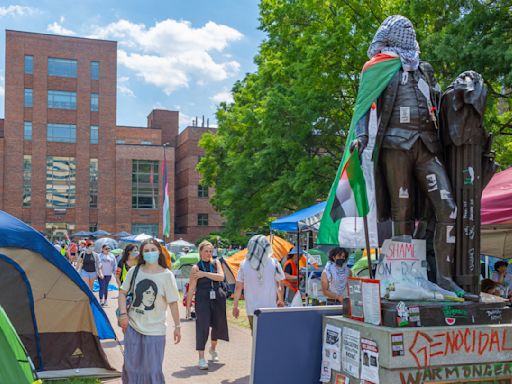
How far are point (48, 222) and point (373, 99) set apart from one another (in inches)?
2463

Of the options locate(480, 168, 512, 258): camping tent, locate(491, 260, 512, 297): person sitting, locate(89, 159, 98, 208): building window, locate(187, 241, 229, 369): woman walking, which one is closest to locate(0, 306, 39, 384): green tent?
locate(187, 241, 229, 369): woman walking

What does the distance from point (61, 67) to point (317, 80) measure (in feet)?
170

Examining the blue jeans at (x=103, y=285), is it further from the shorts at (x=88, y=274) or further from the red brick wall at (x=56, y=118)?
the red brick wall at (x=56, y=118)

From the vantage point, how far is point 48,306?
7.91 metres

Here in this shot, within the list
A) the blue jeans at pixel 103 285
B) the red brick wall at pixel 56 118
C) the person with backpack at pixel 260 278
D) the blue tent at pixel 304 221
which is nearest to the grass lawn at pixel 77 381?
the person with backpack at pixel 260 278

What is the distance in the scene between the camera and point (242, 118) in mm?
25078

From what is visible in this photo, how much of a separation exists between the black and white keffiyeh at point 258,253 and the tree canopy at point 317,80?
7.50 m

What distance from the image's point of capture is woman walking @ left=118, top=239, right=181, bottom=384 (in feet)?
19.4

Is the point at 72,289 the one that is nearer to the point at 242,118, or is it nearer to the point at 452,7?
the point at 452,7

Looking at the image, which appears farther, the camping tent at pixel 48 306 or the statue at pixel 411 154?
the camping tent at pixel 48 306

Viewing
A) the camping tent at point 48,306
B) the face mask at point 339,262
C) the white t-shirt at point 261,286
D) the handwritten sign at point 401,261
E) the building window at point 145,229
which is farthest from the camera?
the building window at point 145,229

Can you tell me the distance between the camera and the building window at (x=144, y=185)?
66875mm

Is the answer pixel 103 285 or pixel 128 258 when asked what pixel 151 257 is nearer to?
pixel 128 258

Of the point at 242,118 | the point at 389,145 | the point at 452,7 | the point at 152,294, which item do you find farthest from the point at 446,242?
the point at 242,118
